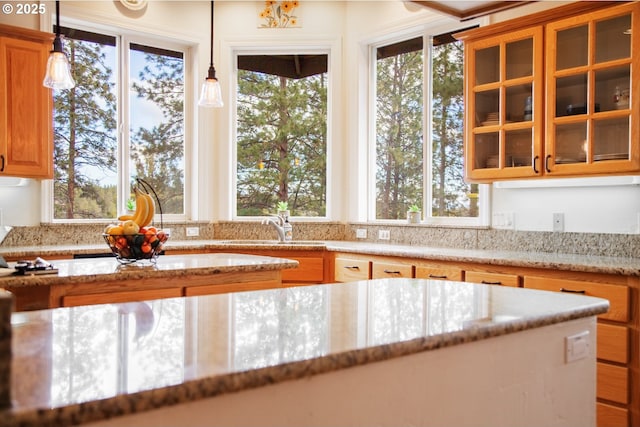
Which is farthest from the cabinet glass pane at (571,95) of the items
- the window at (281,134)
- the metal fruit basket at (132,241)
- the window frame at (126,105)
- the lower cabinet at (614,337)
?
the window frame at (126,105)

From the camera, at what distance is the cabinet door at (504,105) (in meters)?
3.23

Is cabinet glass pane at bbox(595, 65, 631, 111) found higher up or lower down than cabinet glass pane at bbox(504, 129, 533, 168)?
higher up

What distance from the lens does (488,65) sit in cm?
352

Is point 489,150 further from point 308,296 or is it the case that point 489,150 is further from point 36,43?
point 36,43

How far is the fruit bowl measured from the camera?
8.38ft

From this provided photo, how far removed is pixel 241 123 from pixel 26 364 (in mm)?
4123

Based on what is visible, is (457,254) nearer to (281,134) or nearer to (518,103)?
(518,103)

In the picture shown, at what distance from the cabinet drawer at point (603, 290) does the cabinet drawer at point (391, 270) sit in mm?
864

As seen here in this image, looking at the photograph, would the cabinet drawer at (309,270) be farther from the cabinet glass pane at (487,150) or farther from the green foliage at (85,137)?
the green foliage at (85,137)

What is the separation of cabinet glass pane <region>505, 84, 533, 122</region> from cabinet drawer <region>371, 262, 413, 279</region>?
111cm

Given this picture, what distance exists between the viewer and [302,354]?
3.27ft

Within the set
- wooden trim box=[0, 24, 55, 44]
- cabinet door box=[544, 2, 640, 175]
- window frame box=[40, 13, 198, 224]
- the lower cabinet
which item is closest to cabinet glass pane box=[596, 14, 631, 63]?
cabinet door box=[544, 2, 640, 175]

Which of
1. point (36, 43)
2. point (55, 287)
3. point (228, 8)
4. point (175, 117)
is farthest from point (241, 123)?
point (55, 287)

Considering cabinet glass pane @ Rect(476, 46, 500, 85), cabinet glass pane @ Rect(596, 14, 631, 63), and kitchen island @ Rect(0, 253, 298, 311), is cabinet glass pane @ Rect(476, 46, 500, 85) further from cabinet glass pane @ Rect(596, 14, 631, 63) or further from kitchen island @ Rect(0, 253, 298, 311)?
kitchen island @ Rect(0, 253, 298, 311)
